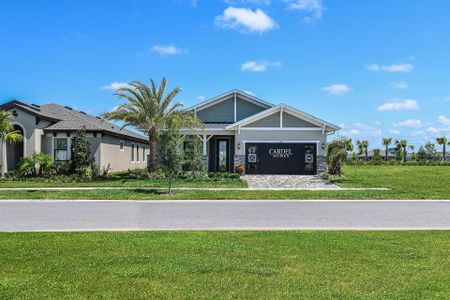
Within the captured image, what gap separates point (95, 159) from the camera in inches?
1131

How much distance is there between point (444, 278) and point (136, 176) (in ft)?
71.9

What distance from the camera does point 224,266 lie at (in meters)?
6.66

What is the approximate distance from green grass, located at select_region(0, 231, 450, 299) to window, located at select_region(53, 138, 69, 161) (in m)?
20.4

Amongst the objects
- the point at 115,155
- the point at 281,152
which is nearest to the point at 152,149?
the point at 115,155

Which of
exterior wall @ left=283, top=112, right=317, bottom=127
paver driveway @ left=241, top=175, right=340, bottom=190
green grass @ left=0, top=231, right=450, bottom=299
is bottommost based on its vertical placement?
green grass @ left=0, top=231, right=450, bottom=299

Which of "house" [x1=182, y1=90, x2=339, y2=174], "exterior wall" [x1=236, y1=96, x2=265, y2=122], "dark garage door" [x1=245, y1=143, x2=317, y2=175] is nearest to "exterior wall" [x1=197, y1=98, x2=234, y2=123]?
"exterior wall" [x1=236, y1=96, x2=265, y2=122]

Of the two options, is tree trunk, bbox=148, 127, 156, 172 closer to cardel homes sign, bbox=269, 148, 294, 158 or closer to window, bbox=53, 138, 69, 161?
window, bbox=53, 138, 69, 161

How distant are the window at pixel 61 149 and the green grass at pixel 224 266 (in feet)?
66.9

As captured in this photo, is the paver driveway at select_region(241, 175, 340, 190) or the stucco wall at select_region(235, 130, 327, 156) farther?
the stucco wall at select_region(235, 130, 327, 156)

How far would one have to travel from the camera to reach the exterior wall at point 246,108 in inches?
1275

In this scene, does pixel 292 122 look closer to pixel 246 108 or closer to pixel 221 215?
pixel 246 108

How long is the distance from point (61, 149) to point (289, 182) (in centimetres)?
1472

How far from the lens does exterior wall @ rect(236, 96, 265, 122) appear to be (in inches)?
1275

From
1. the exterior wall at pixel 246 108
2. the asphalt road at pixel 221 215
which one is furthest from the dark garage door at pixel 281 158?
the asphalt road at pixel 221 215
